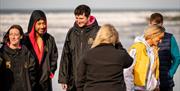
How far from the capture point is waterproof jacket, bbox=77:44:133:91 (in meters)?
6.53

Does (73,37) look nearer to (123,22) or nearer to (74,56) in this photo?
(74,56)

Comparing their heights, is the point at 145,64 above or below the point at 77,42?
below

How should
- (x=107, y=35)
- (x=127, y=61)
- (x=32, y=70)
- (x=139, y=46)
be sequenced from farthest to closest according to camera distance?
(x=32, y=70), (x=139, y=46), (x=127, y=61), (x=107, y=35)

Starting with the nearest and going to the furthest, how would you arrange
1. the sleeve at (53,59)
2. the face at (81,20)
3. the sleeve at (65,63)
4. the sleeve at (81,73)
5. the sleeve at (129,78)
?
the sleeve at (81,73) < the sleeve at (129,78) < the face at (81,20) < the sleeve at (65,63) < the sleeve at (53,59)

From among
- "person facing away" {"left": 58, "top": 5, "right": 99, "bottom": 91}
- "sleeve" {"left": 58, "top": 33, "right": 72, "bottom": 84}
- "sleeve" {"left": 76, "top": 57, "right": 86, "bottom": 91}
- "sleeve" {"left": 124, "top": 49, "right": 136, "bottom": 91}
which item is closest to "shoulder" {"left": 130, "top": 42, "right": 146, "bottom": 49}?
"sleeve" {"left": 124, "top": 49, "right": 136, "bottom": 91}

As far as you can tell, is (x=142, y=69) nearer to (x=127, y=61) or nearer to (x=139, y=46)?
(x=139, y=46)

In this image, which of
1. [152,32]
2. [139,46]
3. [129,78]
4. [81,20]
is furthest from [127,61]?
[81,20]

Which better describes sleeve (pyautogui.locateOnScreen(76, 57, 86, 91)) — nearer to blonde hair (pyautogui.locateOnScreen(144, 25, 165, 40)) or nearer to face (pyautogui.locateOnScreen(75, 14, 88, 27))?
blonde hair (pyautogui.locateOnScreen(144, 25, 165, 40))

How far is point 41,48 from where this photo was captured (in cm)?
826

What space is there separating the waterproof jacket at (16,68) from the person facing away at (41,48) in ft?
1.17

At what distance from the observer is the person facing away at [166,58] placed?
8.18 m

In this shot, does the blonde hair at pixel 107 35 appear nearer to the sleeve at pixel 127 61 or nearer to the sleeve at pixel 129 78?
the sleeve at pixel 127 61

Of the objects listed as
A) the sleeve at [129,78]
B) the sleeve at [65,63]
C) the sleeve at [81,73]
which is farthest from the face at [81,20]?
the sleeve at [81,73]

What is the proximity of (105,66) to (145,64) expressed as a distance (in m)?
0.93
